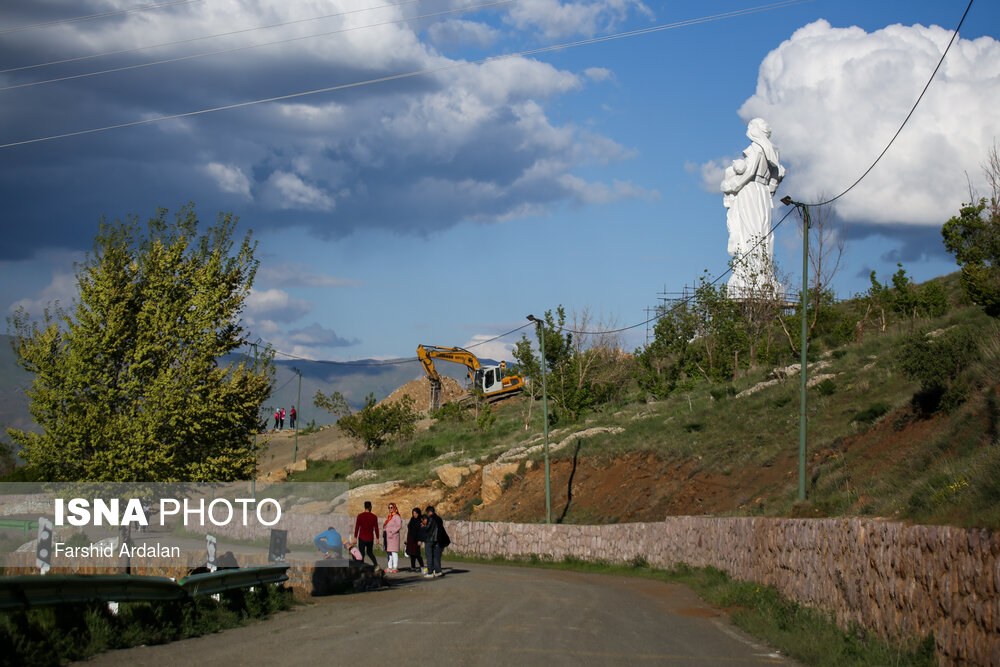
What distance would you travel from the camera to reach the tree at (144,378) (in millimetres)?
18656

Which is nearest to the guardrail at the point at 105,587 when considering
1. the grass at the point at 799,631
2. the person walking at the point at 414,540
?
the grass at the point at 799,631

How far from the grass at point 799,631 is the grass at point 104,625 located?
24.2 ft

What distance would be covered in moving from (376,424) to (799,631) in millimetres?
53035

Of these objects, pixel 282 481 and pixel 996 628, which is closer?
pixel 996 628

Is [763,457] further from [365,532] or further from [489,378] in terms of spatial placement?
[489,378]

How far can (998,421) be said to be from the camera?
61.7 feet

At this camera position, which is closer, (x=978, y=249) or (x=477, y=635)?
(x=477, y=635)

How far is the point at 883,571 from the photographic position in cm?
1034

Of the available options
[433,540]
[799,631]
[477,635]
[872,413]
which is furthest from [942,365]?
[477,635]

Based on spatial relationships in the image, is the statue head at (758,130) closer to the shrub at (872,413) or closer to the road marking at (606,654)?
the shrub at (872,413)

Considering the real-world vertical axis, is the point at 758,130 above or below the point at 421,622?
above

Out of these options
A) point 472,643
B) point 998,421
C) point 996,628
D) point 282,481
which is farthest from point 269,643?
point 282,481

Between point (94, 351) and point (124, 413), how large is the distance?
150cm

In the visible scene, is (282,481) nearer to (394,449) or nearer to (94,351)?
(394,449)
